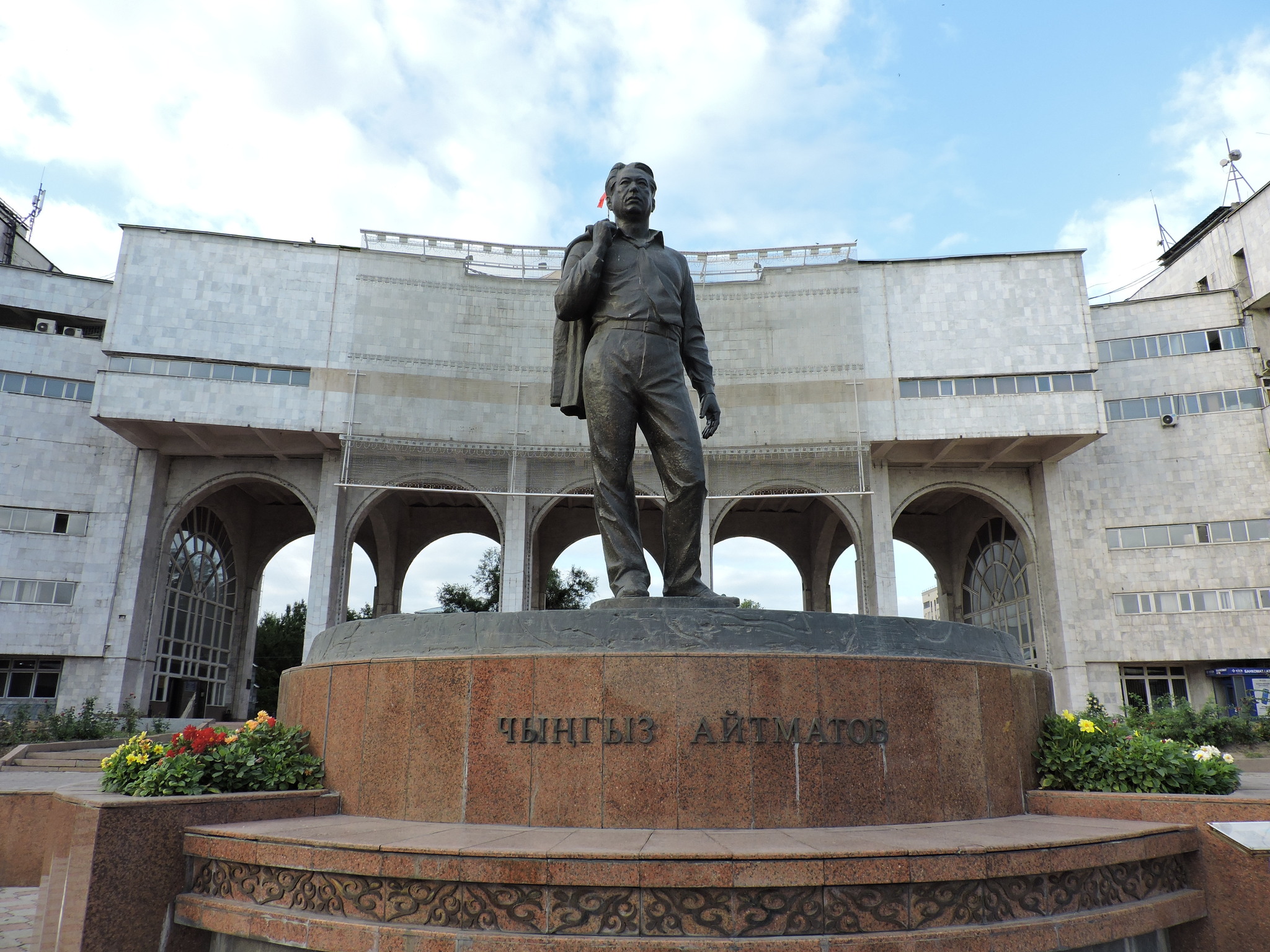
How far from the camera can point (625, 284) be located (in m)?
6.36

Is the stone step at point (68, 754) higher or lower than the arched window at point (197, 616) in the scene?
lower

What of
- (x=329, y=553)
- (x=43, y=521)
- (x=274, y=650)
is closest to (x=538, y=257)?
(x=329, y=553)

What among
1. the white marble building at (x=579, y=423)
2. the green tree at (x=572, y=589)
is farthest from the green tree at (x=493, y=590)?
the white marble building at (x=579, y=423)

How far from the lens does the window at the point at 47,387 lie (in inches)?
968

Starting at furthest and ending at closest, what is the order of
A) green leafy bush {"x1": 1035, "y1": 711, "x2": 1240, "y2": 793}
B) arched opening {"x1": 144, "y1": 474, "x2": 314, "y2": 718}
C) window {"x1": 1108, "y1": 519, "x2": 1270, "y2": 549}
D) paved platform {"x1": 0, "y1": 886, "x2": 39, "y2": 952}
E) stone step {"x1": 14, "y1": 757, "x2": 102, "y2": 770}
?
arched opening {"x1": 144, "y1": 474, "x2": 314, "y2": 718}, window {"x1": 1108, "y1": 519, "x2": 1270, "y2": 549}, stone step {"x1": 14, "y1": 757, "x2": 102, "y2": 770}, green leafy bush {"x1": 1035, "y1": 711, "x2": 1240, "y2": 793}, paved platform {"x1": 0, "y1": 886, "x2": 39, "y2": 952}

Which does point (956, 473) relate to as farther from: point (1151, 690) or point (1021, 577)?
point (1151, 690)

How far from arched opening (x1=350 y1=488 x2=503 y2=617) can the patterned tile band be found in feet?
92.8

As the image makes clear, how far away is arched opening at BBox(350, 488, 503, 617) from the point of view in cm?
3238

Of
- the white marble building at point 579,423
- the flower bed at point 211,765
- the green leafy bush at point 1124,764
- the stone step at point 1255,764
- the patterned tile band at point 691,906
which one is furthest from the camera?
the white marble building at point 579,423

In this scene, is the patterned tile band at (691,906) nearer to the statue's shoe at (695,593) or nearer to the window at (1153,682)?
the statue's shoe at (695,593)

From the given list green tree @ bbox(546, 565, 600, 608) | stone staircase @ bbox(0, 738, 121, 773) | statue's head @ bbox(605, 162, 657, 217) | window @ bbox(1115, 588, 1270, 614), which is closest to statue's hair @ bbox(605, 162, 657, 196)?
statue's head @ bbox(605, 162, 657, 217)

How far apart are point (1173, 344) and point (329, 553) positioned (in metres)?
26.5

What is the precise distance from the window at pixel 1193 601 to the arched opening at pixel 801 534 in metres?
10.4

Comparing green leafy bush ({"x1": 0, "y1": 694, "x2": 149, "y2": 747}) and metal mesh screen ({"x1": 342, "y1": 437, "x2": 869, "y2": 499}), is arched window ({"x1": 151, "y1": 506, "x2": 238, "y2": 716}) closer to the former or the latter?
green leafy bush ({"x1": 0, "y1": 694, "x2": 149, "y2": 747})
